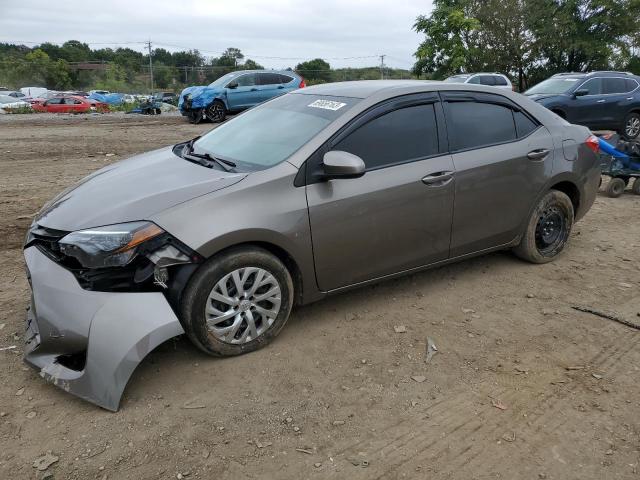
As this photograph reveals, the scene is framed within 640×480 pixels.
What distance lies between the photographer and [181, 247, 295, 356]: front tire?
3.06 meters

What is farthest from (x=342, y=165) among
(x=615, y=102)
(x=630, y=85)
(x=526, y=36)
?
(x=526, y=36)

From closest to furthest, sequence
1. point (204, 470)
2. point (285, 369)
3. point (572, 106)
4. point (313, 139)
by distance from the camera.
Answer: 1. point (204, 470)
2. point (285, 369)
3. point (313, 139)
4. point (572, 106)

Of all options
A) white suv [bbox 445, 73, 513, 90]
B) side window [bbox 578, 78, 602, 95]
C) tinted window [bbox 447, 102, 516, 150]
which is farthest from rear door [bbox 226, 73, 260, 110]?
tinted window [bbox 447, 102, 516, 150]

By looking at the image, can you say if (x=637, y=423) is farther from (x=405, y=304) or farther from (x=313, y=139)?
(x=313, y=139)

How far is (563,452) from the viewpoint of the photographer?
2.57 meters

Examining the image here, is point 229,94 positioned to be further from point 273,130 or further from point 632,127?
point 273,130

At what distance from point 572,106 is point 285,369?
38.1 feet

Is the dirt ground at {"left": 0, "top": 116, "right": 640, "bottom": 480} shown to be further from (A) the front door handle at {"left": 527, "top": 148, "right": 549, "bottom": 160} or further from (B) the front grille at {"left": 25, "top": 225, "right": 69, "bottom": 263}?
(A) the front door handle at {"left": 527, "top": 148, "right": 549, "bottom": 160}

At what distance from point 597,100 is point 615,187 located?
232 inches

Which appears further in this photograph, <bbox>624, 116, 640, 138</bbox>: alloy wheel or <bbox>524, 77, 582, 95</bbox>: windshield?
<bbox>624, 116, 640, 138</bbox>: alloy wheel

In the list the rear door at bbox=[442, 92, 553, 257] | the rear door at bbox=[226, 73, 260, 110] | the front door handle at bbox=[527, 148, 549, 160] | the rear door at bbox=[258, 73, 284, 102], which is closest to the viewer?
the rear door at bbox=[442, 92, 553, 257]

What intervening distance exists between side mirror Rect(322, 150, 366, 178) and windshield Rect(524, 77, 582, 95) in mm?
11006

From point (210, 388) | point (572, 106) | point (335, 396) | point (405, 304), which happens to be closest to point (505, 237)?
point (405, 304)

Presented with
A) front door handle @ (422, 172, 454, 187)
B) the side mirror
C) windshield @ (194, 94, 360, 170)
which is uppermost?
windshield @ (194, 94, 360, 170)
